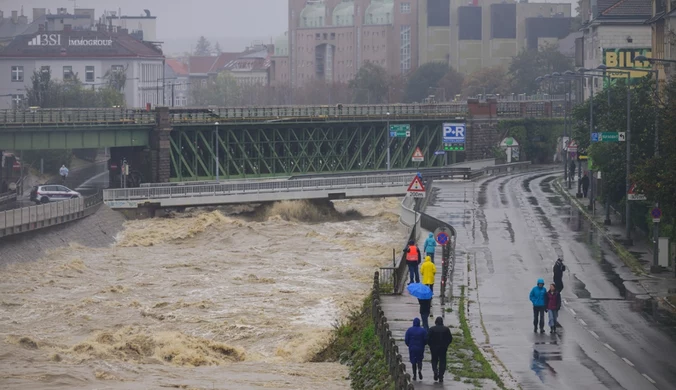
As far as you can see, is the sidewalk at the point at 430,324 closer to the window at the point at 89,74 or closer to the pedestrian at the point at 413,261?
the pedestrian at the point at 413,261

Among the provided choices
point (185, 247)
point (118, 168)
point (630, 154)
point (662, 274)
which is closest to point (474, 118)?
point (118, 168)

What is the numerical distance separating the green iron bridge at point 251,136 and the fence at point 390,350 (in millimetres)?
60379

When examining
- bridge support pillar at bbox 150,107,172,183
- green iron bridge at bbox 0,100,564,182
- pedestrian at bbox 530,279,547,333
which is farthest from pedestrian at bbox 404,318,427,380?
bridge support pillar at bbox 150,107,172,183

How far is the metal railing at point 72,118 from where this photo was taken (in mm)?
92375

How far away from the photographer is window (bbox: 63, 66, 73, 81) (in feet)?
511

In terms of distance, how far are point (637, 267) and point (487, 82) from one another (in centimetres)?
14633

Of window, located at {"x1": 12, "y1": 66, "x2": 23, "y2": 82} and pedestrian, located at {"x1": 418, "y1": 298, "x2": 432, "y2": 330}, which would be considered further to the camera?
window, located at {"x1": 12, "y1": 66, "x2": 23, "y2": 82}

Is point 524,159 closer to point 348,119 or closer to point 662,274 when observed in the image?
point 348,119

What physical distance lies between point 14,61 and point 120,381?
427 ft

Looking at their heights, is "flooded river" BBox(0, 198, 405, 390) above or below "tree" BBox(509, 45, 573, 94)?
below

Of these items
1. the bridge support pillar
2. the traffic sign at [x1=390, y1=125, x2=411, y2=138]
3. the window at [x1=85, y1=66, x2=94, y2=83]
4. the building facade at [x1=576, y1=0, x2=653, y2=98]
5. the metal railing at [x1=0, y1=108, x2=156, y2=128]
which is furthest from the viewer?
the window at [x1=85, y1=66, x2=94, y2=83]

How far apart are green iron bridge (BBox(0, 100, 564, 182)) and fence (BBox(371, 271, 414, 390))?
60379 millimetres

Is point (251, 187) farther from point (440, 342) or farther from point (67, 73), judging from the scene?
point (67, 73)

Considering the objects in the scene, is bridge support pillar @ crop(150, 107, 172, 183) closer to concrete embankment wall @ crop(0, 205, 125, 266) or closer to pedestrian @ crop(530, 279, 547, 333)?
concrete embankment wall @ crop(0, 205, 125, 266)
